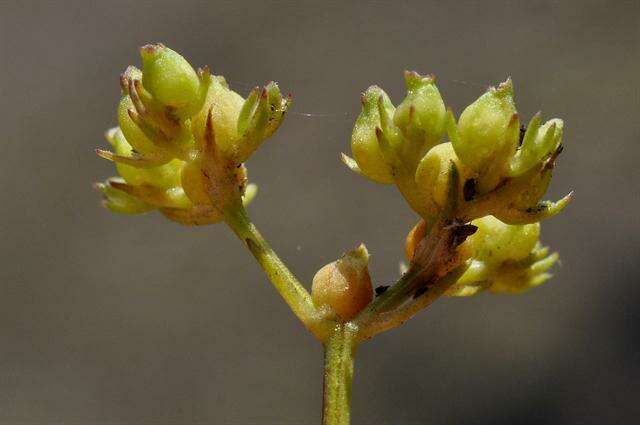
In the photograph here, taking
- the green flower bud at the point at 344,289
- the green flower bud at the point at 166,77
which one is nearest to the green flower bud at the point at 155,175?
the green flower bud at the point at 166,77

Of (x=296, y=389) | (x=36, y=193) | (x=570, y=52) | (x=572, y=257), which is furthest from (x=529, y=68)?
(x=36, y=193)

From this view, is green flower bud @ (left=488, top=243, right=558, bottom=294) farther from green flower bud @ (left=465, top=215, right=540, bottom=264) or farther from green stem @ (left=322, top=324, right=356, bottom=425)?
green stem @ (left=322, top=324, right=356, bottom=425)

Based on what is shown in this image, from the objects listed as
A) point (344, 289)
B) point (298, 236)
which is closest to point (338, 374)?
point (344, 289)

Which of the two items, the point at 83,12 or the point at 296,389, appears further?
the point at 83,12

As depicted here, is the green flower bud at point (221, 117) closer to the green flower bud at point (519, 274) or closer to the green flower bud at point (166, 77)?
the green flower bud at point (166, 77)

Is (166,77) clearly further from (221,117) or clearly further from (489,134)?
(489,134)

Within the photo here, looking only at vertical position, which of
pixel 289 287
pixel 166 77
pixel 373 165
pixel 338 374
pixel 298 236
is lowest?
pixel 338 374

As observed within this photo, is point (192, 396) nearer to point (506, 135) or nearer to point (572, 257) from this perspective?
point (572, 257)
